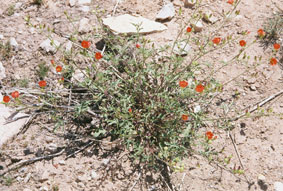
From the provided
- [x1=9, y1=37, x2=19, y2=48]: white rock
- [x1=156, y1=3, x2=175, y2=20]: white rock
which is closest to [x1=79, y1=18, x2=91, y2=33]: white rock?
[x1=9, y1=37, x2=19, y2=48]: white rock

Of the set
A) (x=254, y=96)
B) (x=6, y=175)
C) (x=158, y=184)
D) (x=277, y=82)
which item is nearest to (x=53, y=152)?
(x=6, y=175)

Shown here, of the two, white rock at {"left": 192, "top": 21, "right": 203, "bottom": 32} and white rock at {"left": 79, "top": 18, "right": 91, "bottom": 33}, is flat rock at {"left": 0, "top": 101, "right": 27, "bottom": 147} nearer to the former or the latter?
white rock at {"left": 79, "top": 18, "right": 91, "bottom": 33}

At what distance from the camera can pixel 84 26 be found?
3.89m

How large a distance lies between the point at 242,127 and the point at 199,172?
82 cm

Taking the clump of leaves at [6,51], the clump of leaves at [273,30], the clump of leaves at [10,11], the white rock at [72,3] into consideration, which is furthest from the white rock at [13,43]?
the clump of leaves at [273,30]

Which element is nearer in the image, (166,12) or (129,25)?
(129,25)

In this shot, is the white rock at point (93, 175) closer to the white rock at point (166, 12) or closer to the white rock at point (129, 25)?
the white rock at point (129, 25)

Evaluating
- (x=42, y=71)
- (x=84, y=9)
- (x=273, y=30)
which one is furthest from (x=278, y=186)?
(x=84, y=9)

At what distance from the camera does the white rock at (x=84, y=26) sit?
3.87 m

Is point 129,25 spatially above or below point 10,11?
above

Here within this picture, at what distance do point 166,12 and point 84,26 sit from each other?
4.22 ft

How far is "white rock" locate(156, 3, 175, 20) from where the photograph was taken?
3984 mm

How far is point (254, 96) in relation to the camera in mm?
3436

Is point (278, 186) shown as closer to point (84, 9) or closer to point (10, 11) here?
point (84, 9)
